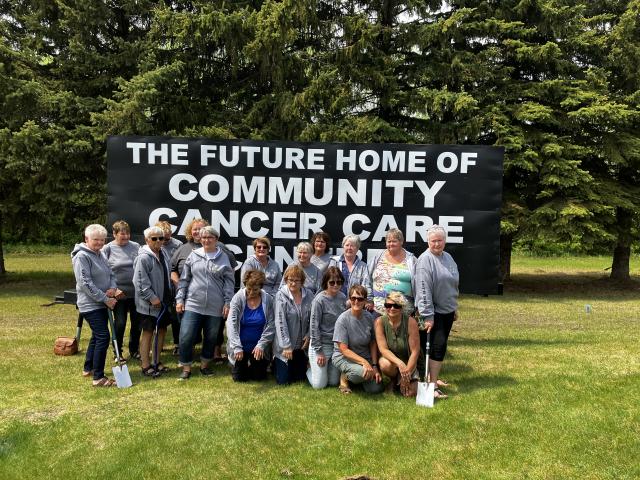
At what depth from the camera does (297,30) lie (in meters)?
16.2

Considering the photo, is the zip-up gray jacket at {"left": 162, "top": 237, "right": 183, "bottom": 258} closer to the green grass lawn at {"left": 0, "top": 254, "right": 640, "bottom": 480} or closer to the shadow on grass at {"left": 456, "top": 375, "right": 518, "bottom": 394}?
the green grass lawn at {"left": 0, "top": 254, "right": 640, "bottom": 480}

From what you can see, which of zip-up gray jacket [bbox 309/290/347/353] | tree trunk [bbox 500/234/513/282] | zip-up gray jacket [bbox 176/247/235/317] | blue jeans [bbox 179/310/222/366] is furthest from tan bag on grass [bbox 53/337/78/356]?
tree trunk [bbox 500/234/513/282]

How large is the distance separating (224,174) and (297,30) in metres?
10.1

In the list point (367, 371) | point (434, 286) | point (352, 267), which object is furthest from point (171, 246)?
point (434, 286)

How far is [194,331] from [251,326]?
714mm

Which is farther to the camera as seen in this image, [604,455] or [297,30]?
[297,30]

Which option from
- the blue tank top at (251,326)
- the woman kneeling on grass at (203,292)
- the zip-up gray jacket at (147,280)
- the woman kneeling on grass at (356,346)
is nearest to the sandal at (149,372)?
the woman kneeling on grass at (203,292)

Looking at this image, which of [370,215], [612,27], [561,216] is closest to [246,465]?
[370,215]

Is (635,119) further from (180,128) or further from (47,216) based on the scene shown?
(47,216)

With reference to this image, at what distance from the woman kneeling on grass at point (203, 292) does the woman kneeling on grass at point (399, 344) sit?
1845 mm

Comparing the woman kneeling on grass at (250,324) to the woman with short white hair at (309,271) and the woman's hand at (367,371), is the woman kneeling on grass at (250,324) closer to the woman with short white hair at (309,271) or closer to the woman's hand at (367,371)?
the woman with short white hair at (309,271)

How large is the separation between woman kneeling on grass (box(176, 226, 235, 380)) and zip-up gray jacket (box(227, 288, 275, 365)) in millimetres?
335

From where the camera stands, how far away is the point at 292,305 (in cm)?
593

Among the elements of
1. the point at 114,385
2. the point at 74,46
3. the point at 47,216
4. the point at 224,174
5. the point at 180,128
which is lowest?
the point at 114,385
